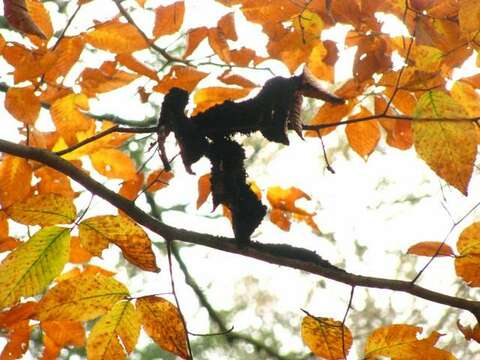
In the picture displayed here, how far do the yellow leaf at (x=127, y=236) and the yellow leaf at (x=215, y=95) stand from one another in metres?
0.48

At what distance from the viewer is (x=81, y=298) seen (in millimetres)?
788

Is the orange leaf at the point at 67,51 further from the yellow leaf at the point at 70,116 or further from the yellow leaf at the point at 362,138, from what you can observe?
the yellow leaf at the point at 362,138

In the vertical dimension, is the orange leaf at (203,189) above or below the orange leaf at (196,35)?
below

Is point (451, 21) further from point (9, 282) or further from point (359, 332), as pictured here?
point (359, 332)

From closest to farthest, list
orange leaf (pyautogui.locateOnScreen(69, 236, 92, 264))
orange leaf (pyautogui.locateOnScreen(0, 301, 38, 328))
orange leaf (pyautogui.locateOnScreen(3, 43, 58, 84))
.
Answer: orange leaf (pyautogui.locateOnScreen(3, 43, 58, 84)) < orange leaf (pyautogui.locateOnScreen(0, 301, 38, 328)) < orange leaf (pyautogui.locateOnScreen(69, 236, 92, 264))

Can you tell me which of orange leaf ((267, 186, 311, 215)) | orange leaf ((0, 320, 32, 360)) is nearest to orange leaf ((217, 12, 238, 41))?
orange leaf ((267, 186, 311, 215))

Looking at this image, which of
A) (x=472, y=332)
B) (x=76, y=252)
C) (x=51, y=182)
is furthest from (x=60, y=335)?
(x=472, y=332)

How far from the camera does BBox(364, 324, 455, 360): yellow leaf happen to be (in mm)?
816

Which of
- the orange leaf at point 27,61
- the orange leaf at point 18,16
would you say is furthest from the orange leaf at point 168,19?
the orange leaf at point 18,16

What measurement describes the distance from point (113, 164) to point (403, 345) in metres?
0.84

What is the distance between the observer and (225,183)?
0.78 metres

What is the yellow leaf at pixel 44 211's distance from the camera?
Result: 768 mm

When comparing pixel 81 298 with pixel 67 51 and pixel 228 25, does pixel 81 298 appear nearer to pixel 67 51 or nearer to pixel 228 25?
pixel 67 51

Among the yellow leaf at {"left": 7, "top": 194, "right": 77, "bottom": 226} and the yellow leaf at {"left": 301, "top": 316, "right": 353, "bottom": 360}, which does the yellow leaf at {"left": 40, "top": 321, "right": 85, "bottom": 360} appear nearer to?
the yellow leaf at {"left": 7, "top": 194, "right": 77, "bottom": 226}
